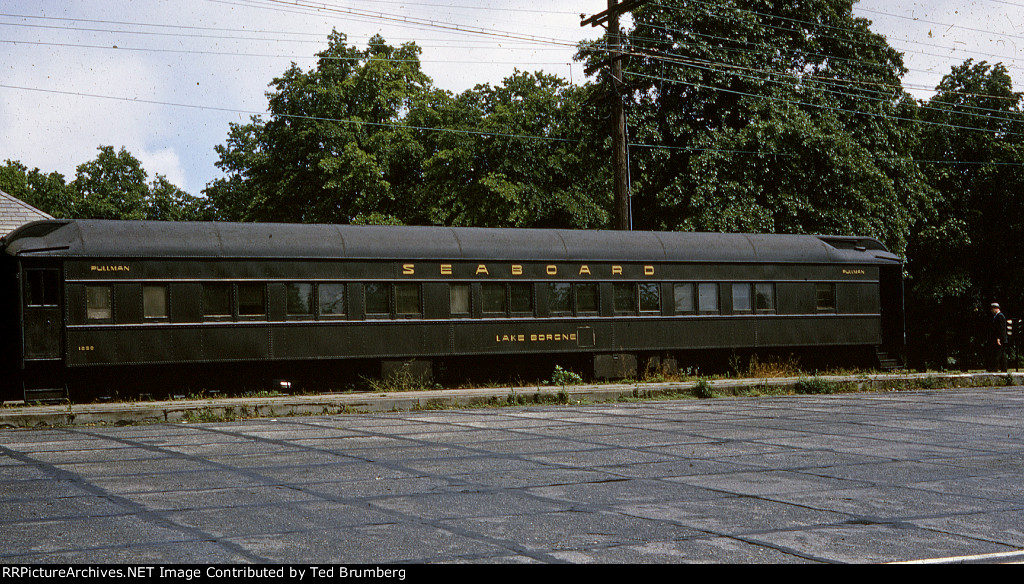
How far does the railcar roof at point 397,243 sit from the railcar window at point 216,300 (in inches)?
21.4

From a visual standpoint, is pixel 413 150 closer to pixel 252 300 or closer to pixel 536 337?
pixel 536 337

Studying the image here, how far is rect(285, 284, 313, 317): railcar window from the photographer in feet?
54.2

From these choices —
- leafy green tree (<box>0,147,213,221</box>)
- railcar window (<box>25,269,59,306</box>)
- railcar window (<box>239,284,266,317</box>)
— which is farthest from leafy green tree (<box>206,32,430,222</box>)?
leafy green tree (<box>0,147,213,221</box>)

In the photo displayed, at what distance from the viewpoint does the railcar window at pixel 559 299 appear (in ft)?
61.1

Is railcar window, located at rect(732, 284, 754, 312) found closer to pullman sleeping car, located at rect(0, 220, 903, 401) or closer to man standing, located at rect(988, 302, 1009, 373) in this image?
pullman sleeping car, located at rect(0, 220, 903, 401)

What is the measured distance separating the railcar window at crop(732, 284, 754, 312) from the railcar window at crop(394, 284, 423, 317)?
23.6 feet

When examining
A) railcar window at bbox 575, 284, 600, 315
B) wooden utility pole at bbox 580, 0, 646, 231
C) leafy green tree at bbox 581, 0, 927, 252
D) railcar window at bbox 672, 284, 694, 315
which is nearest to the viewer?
railcar window at bbox 575, 284, 600, 315

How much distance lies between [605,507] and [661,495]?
0.65 meters

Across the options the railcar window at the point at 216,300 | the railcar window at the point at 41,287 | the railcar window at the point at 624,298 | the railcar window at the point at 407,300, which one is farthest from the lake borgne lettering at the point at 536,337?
the railcar window at the point at 41,287

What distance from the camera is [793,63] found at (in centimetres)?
3066

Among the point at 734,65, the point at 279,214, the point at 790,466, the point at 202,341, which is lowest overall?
the point at 790,466

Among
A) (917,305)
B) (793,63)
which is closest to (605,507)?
(793,63)
